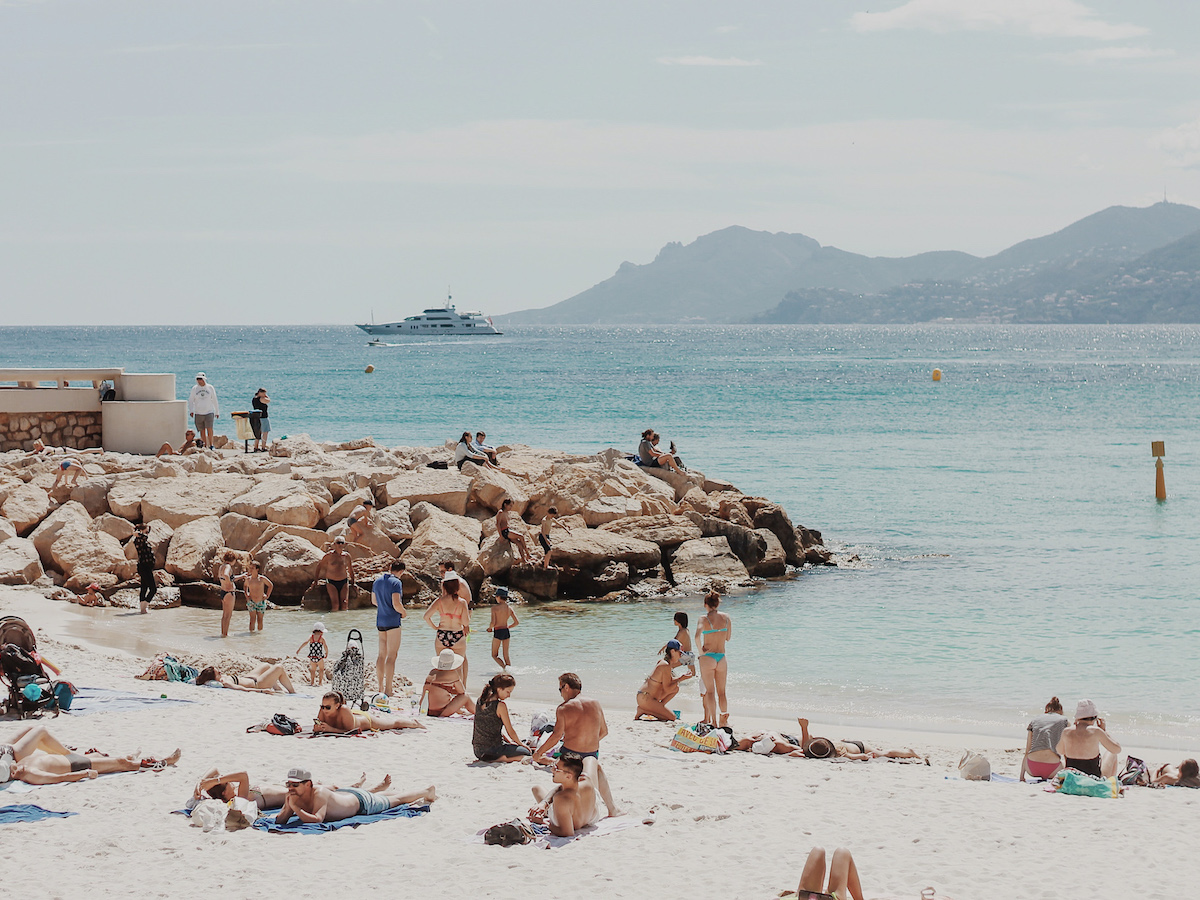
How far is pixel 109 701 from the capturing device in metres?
9.46

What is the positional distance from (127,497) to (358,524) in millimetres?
3990

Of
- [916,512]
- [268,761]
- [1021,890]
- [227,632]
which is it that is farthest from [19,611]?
[916,512]

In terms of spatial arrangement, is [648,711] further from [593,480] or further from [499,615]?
[593,480]

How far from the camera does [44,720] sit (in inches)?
348

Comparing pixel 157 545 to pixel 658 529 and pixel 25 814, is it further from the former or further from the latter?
pixel 25 814

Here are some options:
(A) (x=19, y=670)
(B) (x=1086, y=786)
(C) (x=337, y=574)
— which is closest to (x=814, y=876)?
(B) (x=1086, y=786)

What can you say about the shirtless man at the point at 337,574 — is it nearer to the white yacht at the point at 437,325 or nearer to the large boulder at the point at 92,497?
the large boulder at the point at 92,497

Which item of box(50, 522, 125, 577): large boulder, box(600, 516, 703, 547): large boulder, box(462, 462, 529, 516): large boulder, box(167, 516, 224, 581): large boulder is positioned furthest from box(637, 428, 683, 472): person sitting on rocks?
box(50, 522, 125, 577): large boulder

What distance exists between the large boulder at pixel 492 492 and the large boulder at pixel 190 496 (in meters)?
3.67

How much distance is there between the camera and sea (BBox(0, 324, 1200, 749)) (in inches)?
480

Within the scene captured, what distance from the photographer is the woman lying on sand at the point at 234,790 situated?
721cm

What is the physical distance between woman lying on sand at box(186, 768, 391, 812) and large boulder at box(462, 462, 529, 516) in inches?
399

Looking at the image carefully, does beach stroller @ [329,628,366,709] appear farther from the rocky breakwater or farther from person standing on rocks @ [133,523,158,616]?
person standing on rocks @ [133,523,158,616]

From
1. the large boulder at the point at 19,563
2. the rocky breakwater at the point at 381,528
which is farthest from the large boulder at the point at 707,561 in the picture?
the large boulder at the point at 19,563
